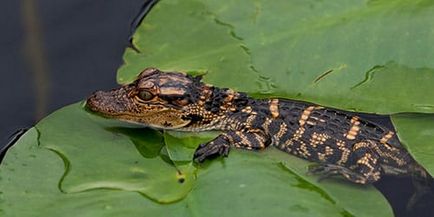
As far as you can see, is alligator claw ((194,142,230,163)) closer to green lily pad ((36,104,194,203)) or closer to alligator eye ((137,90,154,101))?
green lily pad ((36,104,194,203))

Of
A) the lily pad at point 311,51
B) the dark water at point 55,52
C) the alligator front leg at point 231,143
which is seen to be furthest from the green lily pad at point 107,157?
the dark water at point 55,52

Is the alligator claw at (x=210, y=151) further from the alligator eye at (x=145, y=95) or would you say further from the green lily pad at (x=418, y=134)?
the green lily pad at (x=418, y=134)

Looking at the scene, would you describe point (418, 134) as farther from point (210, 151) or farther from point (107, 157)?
point (107, 157)

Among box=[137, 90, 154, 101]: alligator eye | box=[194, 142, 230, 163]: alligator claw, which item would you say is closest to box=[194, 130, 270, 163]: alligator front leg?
box=[194, 142, 230, 163]: alligator claw

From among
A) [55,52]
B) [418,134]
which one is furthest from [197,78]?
[418,134]

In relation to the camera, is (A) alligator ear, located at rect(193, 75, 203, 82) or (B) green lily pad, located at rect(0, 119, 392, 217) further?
(A) alligator ear, located at rect(193, 75, 203, 82)

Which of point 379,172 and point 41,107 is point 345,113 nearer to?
point 379,172
